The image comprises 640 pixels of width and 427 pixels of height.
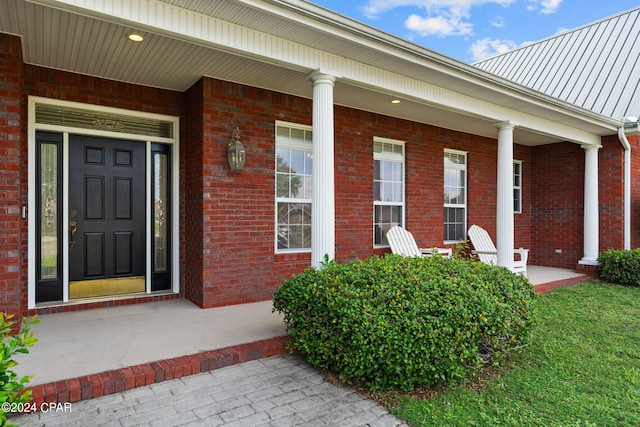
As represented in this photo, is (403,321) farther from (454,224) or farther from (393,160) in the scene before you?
(454,224)

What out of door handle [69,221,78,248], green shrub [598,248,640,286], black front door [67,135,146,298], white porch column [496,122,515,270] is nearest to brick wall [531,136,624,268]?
green shrub [598,248,640,286]

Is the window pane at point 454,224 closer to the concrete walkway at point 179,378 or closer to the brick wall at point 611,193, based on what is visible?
the brick wall at point 611,193

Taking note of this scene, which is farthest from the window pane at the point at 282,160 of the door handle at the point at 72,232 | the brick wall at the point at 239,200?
the door handle at the point at 72,232

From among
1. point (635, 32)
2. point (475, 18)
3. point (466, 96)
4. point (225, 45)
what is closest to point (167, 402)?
point (225, 45)

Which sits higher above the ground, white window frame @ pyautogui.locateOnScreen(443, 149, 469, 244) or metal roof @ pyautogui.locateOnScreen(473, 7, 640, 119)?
metal roof @ pyautogui.locateOnScreen(473, 7, 640, 119)

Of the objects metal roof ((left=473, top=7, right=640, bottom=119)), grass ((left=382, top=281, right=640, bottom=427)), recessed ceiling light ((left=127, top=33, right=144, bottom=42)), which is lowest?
grass ((left=382, top=281, right=640, bottom=427))

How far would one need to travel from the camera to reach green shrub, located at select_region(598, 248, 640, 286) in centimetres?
678

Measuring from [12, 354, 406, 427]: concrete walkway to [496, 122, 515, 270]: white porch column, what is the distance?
13.9 feet

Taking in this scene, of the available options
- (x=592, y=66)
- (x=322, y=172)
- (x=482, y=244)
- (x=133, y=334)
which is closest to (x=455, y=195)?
(x=482, y=244)

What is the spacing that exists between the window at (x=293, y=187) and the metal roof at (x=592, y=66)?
6.55 metres

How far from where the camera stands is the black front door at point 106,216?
4.67m

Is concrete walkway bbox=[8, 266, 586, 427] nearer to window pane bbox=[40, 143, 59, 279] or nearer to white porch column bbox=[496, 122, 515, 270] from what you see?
window pane bbox=[40, 143, 59, 279]

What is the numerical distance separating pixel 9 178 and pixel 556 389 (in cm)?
489

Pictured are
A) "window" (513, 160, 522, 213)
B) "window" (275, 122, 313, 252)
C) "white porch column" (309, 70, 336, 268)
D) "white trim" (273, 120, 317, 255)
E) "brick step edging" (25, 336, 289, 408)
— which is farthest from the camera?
"window" (513, 160, 522, 213)
